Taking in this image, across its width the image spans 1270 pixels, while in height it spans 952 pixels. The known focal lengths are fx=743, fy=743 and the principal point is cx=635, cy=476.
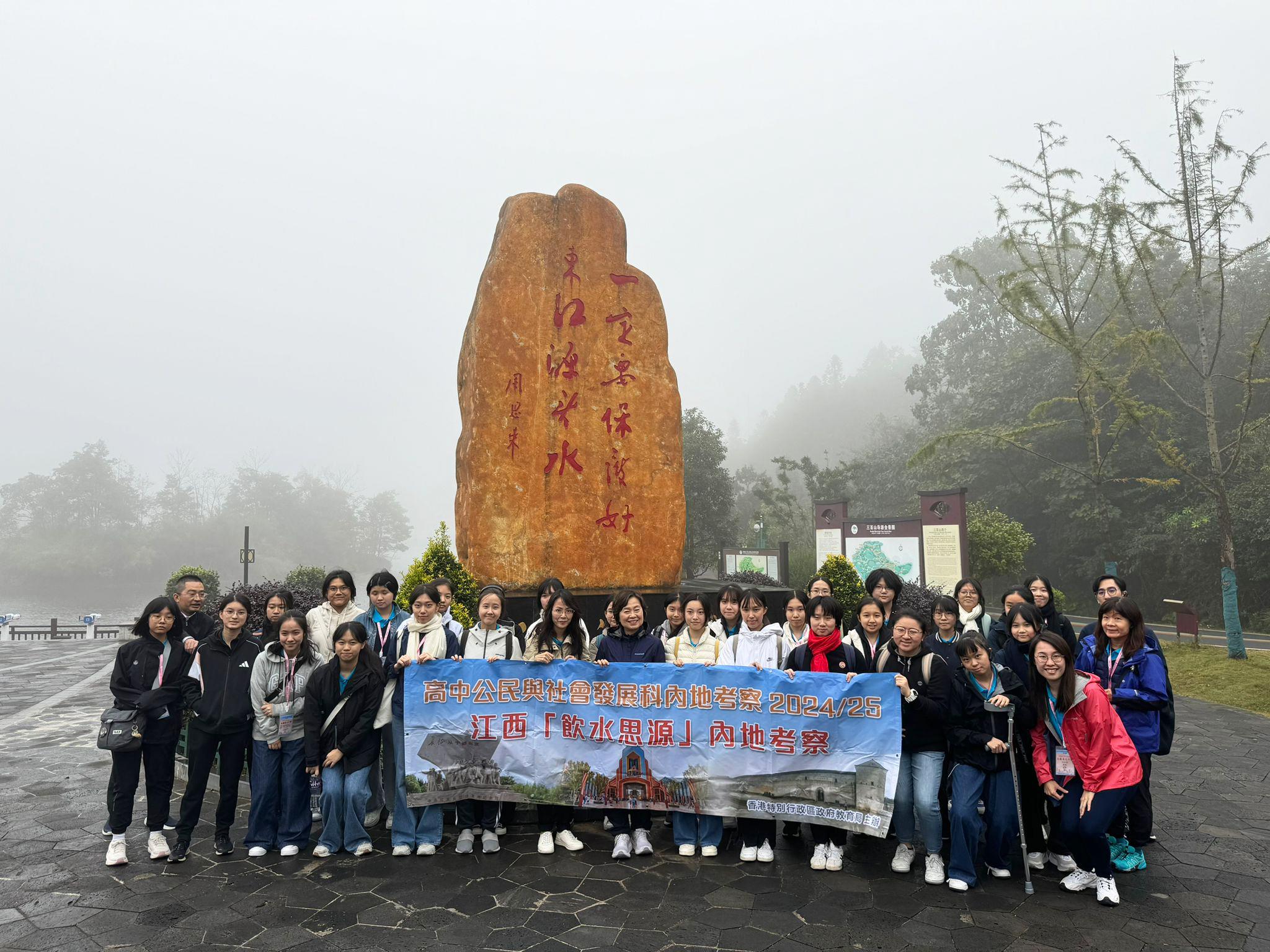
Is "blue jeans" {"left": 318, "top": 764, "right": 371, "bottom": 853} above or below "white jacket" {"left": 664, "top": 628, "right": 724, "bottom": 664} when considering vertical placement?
below

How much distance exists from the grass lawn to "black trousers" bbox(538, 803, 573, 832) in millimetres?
8658

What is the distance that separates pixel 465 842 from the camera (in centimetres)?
433

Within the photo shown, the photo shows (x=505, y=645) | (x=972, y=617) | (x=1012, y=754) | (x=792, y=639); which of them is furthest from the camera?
(x=972, y=617)

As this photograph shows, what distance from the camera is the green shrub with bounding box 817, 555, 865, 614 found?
9711 mm

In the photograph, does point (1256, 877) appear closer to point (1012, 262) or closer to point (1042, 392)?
point (1042, 392)

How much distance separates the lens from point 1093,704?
3.70 metres

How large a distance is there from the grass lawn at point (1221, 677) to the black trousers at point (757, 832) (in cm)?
772

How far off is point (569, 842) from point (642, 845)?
1.47 ft

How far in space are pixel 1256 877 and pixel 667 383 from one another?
608 cm

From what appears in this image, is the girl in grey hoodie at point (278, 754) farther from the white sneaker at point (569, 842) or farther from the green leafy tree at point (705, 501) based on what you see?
the green leafy tree at point (705, 501)

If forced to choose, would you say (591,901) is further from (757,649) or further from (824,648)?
(824,648)

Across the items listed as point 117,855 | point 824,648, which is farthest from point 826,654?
point 117,855

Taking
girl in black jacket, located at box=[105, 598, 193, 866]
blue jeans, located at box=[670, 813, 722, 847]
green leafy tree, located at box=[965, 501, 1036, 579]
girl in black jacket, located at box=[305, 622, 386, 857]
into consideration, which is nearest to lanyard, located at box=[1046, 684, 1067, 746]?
blue jeans, located at box=[670, 813, 722, 847]

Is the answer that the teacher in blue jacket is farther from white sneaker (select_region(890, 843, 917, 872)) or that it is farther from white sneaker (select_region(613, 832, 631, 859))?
white sneaker (select_region(613, 832, 631, 859))
